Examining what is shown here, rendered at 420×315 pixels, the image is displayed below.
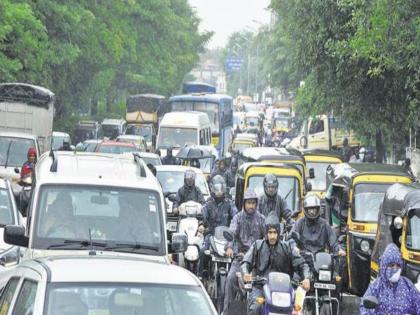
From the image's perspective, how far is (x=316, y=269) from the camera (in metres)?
15.0

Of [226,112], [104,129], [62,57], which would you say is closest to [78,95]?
[104,129]

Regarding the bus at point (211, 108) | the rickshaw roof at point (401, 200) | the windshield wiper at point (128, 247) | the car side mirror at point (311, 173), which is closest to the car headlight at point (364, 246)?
the rickshaw roof at point (401, 200)

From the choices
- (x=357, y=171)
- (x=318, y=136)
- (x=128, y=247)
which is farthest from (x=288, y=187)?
(x=318, y=136)

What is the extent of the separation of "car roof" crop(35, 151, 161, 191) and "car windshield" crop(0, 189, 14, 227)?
9.11 ft

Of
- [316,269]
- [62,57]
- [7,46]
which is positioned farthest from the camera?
[62,57]

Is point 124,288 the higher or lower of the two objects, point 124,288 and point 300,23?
the lower

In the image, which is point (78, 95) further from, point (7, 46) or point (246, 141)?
point (7, 46)

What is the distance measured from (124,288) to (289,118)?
7808 cm

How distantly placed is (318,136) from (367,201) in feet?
124

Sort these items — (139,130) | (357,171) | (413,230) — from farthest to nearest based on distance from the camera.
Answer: (139,130) → (357,171) → (413,230)

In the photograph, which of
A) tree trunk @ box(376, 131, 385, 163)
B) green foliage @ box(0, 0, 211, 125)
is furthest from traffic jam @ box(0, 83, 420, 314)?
tree trunk @ box(376, 131, 385, 163)

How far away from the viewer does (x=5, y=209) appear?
17.3m

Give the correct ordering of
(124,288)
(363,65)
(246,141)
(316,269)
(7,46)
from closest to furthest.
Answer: (124,288) → (316,269) → (363,65) → (7,46) → (246,141)

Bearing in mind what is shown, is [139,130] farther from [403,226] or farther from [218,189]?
[403,226]
